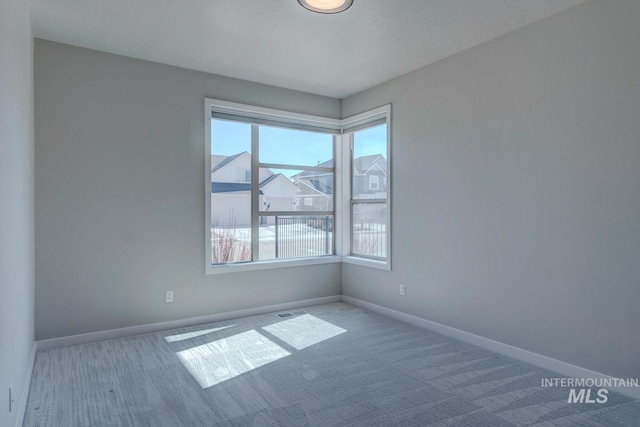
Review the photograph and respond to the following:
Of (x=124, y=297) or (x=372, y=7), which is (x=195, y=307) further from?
(x=372, y=7)

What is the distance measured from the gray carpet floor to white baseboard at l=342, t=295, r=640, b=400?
66 millimetres

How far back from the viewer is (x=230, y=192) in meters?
4.29

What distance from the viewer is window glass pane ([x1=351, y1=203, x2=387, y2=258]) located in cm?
447

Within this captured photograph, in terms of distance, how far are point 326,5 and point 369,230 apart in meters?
2.70

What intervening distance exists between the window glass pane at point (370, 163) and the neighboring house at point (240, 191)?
82 cm

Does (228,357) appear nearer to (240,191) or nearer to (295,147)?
(240,191)

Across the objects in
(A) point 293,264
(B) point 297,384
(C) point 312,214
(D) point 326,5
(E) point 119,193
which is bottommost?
(B) point 297,384

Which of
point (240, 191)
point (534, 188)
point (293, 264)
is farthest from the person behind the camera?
point (293, 264)

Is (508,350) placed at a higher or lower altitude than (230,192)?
lower

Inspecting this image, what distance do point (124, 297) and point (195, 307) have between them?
0.68 metres

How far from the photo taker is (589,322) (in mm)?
2662

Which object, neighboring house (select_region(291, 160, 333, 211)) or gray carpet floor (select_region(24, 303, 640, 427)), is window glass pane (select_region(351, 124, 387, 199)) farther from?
gray carpet floor (select_region(24, 303, 640, 427))

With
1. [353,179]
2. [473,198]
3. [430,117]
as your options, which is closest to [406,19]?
[430,117]

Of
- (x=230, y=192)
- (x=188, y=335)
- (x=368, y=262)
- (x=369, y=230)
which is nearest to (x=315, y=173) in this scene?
(x=369, y=230)
